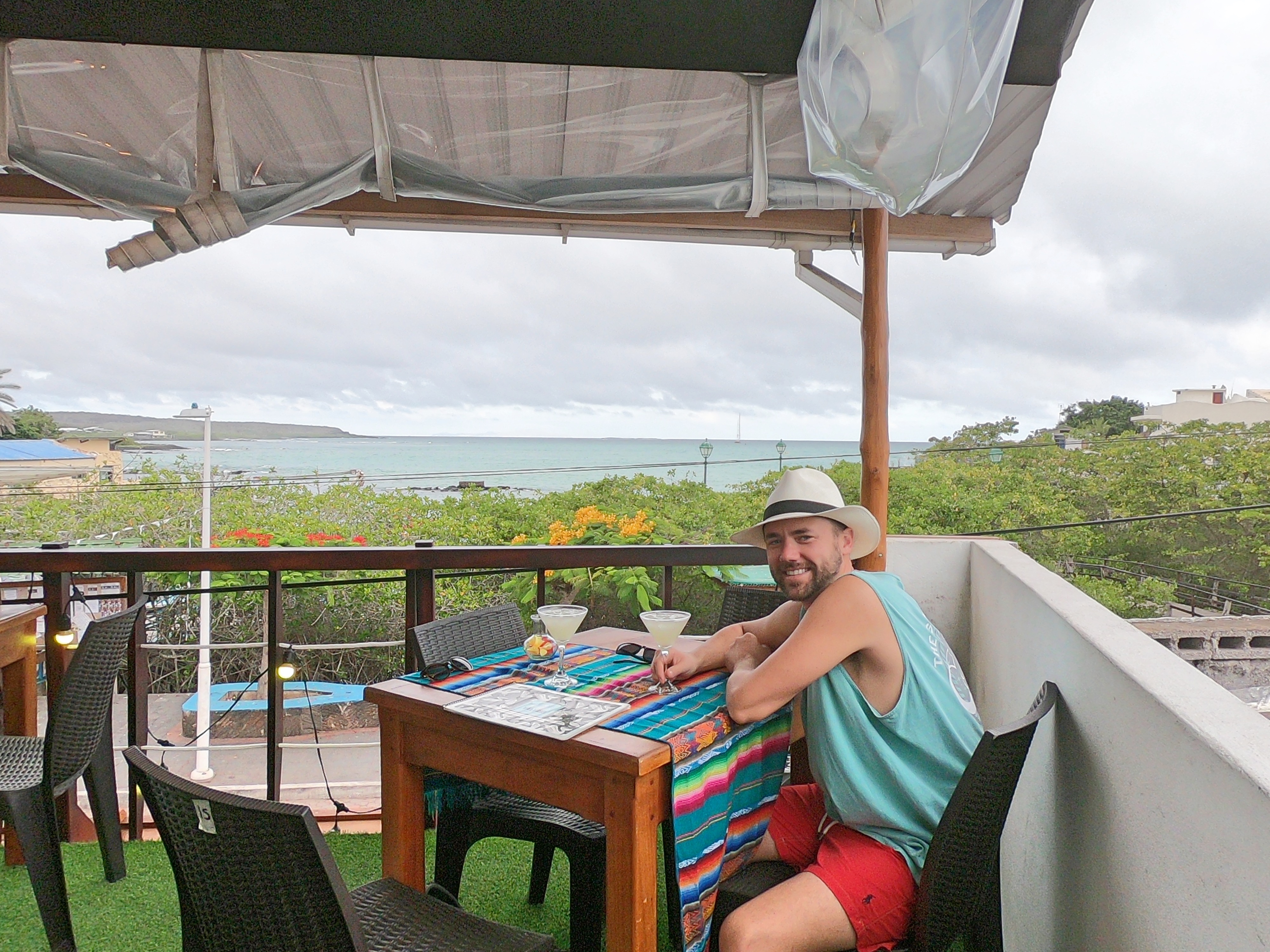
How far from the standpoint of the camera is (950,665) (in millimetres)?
1856

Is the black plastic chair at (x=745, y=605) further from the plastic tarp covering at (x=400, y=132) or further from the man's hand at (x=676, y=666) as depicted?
the plastic tarp covering at (x=400, y=132)

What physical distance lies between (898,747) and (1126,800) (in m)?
0.53

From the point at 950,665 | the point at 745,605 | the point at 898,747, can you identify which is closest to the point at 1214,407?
the point at 745,605

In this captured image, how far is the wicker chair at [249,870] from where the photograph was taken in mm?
1052

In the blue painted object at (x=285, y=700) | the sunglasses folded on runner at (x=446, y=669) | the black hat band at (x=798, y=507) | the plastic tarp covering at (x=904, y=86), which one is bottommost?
the blue painted object at (x=285, y=700)

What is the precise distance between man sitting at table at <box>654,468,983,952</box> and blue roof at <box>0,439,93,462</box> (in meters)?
17.2

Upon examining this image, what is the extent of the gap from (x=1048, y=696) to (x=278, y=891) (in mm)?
1446

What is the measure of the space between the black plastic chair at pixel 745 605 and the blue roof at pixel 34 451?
54.0ft

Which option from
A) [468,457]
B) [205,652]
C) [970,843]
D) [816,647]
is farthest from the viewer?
[468,457]

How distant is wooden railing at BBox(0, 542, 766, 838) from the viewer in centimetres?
279

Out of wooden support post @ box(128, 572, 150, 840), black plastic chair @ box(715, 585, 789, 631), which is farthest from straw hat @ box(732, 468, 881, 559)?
wooden support post @ box(128, 572, 150, 840)

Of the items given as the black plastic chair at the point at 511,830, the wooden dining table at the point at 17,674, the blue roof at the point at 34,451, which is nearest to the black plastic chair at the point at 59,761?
the wooden dining table at the point at 17,674

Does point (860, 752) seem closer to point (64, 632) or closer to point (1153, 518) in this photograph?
point (64, 632)

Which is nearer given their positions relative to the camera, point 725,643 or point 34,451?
point 725,643
